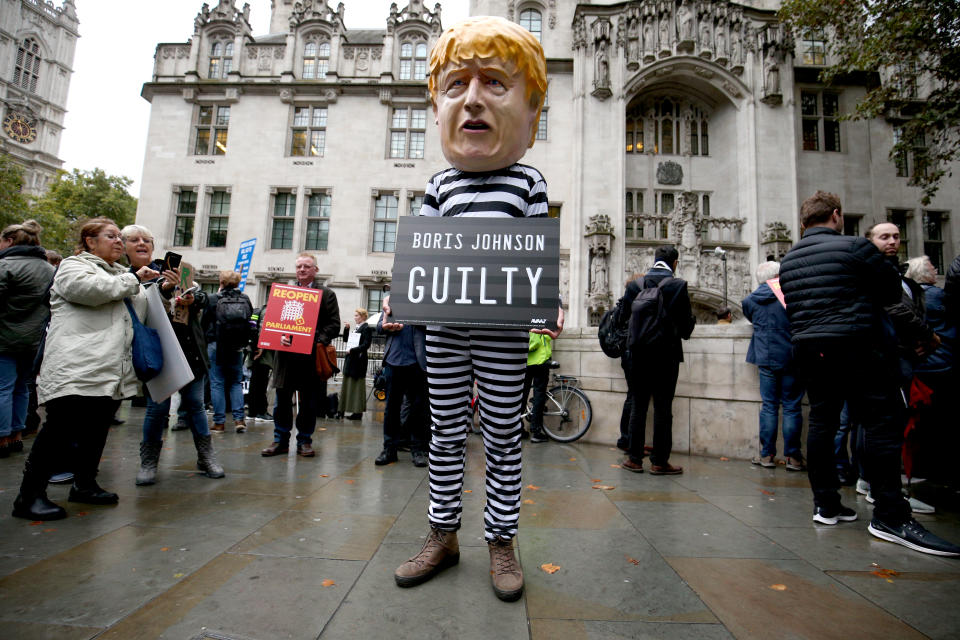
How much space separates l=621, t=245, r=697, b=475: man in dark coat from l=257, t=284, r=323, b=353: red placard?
335 cm

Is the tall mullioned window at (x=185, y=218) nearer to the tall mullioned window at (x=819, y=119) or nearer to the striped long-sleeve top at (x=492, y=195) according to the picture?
the striped long-sleeve top at (x=492, y=195)

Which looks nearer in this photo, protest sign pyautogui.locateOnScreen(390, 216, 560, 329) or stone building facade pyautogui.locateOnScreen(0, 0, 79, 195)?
protest sign pyautogui.locateOnScreen(390, 216, 560, 329)

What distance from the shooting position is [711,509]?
3373 mm

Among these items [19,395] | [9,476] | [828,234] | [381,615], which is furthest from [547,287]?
[19,395]

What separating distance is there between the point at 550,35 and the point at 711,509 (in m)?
20.9

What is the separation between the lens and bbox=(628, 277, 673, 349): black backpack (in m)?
4.49

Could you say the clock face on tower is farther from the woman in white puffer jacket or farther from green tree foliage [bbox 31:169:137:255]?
the woman in white puffer jacket

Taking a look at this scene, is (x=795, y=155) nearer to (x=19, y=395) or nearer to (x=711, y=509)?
(x=711, y=509)

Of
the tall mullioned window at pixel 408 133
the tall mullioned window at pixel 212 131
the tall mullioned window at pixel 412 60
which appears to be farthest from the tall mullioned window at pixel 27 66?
the tall mullioned window at pixel 408 133

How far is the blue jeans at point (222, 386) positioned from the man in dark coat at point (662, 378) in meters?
5.22

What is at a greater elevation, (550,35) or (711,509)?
(550,35)

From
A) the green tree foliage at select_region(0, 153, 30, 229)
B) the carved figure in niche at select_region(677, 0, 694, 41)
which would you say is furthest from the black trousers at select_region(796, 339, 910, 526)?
the green tree foliage at select_region(0, 153, 30, 229)

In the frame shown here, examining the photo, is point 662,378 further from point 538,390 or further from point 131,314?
point 131,314

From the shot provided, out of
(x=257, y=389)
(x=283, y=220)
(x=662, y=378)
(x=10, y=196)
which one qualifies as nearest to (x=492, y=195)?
(x=662, y=378)
